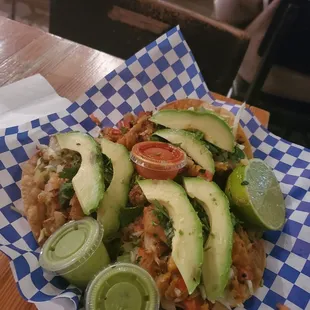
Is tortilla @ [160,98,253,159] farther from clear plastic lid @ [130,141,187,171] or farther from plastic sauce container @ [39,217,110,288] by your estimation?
plastic sauce container @ [39,217,110,288]

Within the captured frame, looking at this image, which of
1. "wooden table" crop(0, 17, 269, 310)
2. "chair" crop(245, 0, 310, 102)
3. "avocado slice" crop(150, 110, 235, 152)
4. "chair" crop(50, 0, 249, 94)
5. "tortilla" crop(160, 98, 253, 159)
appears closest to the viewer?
"avocado slice" crop(150, 110, 235, 152)

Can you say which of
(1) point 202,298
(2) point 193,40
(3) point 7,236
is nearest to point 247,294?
(1) point 202,298

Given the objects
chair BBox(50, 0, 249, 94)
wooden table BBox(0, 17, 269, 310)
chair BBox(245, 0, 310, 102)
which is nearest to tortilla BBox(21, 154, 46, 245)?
wooden table BBox(0, 17, 269, 310)

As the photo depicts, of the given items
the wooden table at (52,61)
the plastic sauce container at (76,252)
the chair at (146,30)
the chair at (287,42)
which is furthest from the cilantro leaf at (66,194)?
the chair at (287,42)

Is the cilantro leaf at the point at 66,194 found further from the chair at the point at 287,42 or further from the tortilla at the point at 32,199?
the chair at the point at 287,42

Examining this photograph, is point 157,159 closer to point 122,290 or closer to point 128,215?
point 128,215

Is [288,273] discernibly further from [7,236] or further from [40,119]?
[40,119]
